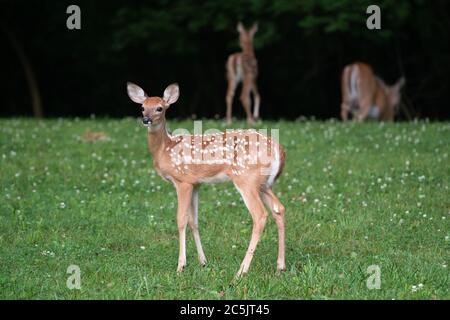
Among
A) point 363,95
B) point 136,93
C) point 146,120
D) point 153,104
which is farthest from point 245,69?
point 146,120

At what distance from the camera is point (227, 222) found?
9586 millimetres

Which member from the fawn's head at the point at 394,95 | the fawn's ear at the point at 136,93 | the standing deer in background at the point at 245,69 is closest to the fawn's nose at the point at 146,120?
the fawn's ear at the point at 136,93

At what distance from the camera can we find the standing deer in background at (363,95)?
17.6 metres

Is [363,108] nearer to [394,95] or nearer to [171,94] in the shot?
[394,95]

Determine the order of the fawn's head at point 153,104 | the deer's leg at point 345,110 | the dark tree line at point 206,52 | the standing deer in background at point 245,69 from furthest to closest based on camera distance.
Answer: the dark tree line at point 206,52 < the deer's leg at point 345,110 < the standing deer in background at point 245,69 < the fawn's head at point 153,104

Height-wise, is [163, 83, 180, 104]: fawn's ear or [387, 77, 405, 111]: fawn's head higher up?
[163, 83, 180, 104]: fawn's ear

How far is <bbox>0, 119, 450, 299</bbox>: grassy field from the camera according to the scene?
7.18 meters

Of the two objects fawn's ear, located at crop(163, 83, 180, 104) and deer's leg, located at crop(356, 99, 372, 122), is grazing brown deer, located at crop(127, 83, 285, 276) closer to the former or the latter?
fawn's ear, located at crop(163, 83, 180, 104)

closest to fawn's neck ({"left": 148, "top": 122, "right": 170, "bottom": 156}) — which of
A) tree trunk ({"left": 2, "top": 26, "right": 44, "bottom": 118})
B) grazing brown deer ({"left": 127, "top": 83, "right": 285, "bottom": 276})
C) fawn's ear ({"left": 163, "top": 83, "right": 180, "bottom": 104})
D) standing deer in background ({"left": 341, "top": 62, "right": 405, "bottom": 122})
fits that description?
grazing brown deer ({"left": 127, "top": 83, "right": 285, "bottom": 276})

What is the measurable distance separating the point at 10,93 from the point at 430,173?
17.3 metres

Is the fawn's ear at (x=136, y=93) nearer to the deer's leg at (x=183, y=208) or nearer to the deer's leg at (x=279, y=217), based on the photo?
the deer's leg at (x=183, y=208)

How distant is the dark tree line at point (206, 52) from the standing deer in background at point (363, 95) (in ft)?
3.18

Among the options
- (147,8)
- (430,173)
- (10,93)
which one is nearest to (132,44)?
(147,8)

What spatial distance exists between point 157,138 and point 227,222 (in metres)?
1.74
